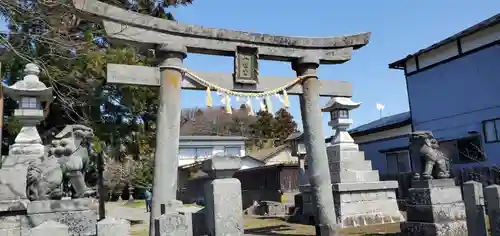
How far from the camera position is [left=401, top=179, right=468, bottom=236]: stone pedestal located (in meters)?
7.87

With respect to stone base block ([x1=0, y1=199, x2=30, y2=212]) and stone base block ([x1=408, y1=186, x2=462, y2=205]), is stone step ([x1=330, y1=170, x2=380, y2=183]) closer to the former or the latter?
stone base block ([x1=408, y1=186, x2=462, y2=205])

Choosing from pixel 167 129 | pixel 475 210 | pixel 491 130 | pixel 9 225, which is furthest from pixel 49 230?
pixel 491 130

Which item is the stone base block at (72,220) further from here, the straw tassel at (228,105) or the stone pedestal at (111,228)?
the straw tassel at (228,105)

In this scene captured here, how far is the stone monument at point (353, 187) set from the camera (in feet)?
34.2

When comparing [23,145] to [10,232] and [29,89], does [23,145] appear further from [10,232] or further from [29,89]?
[10,232]

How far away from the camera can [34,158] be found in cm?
834

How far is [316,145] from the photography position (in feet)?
30.5

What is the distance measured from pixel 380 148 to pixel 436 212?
1406cm

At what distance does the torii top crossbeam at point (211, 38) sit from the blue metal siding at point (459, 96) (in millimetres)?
8369

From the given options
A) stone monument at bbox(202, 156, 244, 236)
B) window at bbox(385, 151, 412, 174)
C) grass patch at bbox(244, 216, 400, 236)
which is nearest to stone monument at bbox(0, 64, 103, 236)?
stone monument at bbox(202, 156, 244, 236)

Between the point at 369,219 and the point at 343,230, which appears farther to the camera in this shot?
the point at 369,219

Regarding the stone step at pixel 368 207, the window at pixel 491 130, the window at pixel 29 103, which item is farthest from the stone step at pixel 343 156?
the window at pixel 491 130

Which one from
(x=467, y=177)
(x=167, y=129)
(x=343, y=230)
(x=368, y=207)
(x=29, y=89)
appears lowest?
(x=343, y=230)

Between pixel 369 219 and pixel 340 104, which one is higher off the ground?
pixel 340 104
